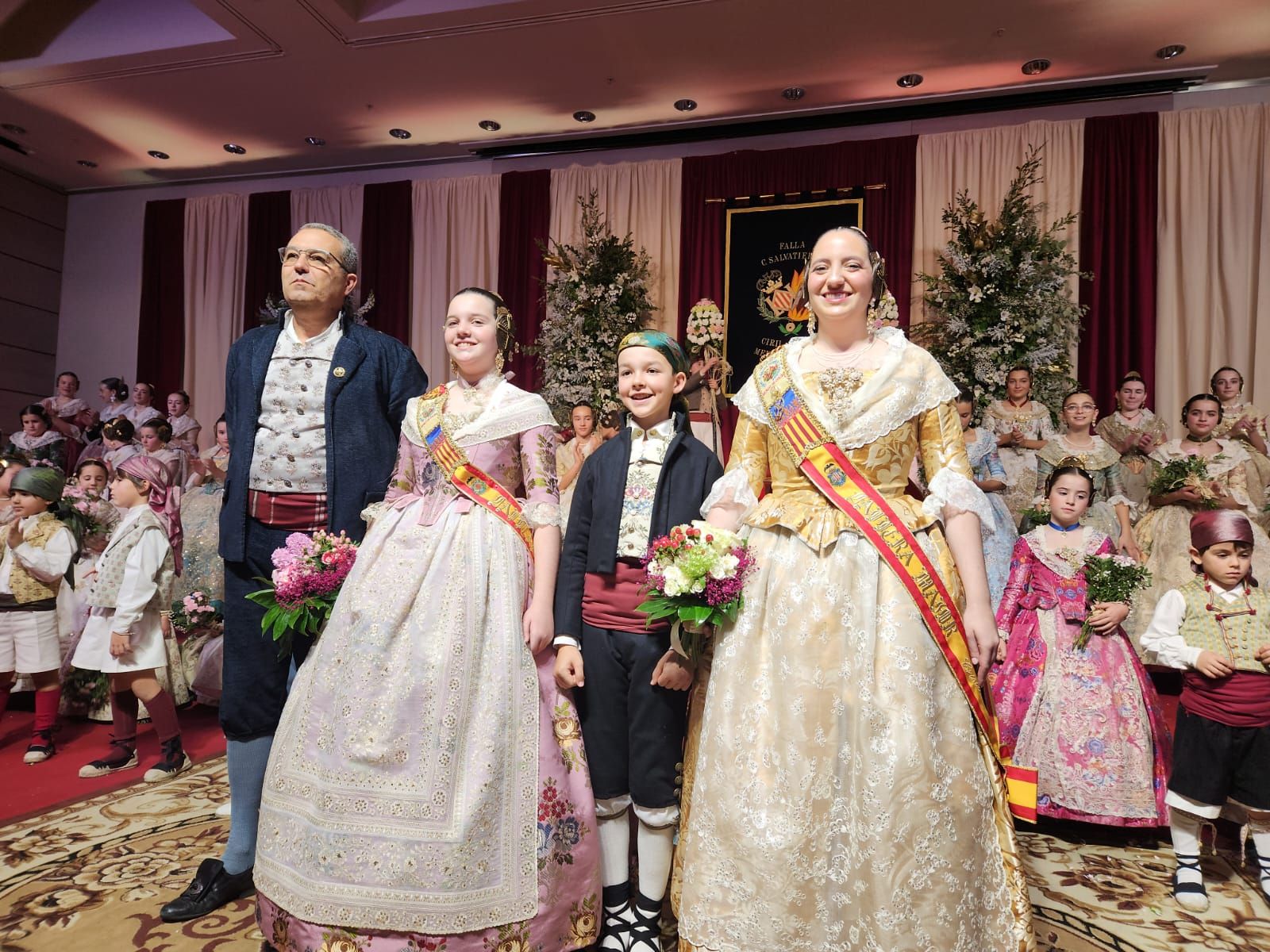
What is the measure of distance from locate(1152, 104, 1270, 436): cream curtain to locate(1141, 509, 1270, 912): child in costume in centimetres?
541

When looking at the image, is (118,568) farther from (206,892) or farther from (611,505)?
(611,505)

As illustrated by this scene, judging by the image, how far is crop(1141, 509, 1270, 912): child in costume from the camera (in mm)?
2902

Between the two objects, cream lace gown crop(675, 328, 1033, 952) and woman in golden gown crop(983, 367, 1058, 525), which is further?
woman in golden gown crop(983, 367, 1058, 525)

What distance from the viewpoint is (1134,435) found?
6707 millimetres

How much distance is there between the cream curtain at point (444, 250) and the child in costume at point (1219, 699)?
7994mm

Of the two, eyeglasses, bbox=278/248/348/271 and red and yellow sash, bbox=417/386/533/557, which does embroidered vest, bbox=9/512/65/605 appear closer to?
eyeglasses, bbox=278/248/348/271

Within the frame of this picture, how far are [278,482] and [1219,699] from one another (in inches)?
131

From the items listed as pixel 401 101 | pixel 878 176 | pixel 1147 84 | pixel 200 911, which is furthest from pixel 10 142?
pixel 1147 84

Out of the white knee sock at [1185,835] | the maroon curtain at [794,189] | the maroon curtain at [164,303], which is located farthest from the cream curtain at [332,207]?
the white knee sock at [1185,835]

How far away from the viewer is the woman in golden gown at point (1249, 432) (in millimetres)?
6117

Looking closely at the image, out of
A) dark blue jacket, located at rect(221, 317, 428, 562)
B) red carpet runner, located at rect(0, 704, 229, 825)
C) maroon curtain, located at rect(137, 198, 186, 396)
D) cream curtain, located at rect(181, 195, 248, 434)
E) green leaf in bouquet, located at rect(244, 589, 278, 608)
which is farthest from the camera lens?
maroon curtain, located at rect(137, 198, 186, 396)

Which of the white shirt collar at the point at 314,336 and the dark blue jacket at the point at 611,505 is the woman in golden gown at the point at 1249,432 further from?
the white shirt collar at the point at 314,336

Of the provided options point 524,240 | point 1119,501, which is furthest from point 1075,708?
point 524,240

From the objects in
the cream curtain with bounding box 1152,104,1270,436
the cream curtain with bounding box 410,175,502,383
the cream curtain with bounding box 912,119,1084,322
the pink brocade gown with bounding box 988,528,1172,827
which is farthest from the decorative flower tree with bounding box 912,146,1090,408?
the cream curtain with bounding box 410,175,502,383
